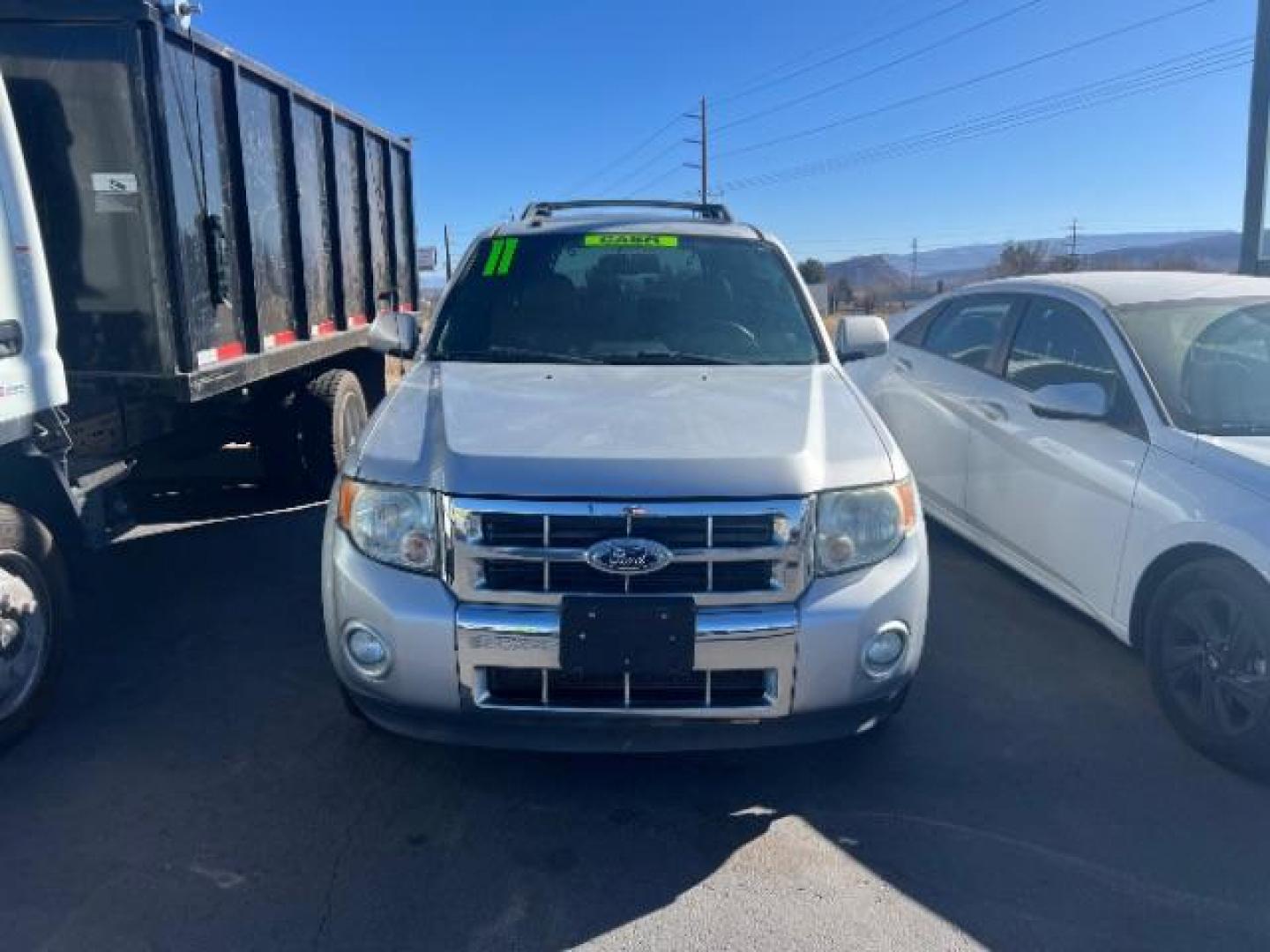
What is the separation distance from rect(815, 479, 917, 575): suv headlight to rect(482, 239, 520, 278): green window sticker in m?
2.18

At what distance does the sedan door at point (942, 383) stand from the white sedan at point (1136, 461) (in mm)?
18

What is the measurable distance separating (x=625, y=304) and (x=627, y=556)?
1854 millimetres

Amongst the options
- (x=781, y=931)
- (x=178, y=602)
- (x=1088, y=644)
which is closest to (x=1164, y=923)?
(x=781, y=931)

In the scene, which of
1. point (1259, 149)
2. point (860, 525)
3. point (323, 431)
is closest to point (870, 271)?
point (1259, 149)

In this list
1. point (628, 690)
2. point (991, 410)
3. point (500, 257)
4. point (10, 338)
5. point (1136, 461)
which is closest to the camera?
point (628, 690)

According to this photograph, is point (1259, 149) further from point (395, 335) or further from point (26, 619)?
point (26, 619)

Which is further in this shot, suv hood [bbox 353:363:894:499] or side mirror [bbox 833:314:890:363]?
side mirror [bbox 833:314:890:363]

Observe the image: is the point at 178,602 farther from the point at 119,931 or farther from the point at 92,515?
the point at 119,931

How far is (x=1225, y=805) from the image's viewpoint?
10.7ft

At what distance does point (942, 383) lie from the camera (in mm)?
5520

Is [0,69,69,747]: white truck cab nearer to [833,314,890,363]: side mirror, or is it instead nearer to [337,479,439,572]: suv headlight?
[337,479,439,572]: suv headlight

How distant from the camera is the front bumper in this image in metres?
2.83

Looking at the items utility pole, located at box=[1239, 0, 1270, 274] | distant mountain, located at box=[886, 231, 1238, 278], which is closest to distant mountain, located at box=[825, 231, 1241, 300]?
distant mountain, located at box=[886, 231, 1238, 278]

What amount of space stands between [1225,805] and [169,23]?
16.6 feet
